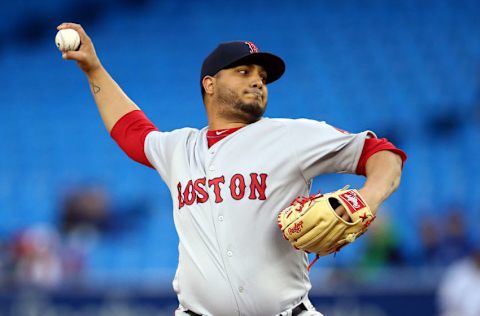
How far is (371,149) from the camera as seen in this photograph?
138 inches

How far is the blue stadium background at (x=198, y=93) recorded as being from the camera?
36.9 ft

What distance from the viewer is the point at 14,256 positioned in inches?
372

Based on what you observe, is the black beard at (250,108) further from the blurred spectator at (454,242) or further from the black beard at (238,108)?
the blurred spectator at (454,242)

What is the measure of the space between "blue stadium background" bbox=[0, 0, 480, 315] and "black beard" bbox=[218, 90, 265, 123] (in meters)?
6.26

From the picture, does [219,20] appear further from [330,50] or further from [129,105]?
[129,105]

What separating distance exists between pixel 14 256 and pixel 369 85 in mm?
5563

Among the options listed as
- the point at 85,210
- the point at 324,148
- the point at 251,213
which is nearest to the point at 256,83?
the point at 324,148

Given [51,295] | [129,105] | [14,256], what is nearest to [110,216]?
[14,256]

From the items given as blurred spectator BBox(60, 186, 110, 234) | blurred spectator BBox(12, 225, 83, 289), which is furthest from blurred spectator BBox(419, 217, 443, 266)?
blurred spectator BBox(60, 186, 110, 234)

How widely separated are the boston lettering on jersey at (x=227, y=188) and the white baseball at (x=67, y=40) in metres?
0.91

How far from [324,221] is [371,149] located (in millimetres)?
389

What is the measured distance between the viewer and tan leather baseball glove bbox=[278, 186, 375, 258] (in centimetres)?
326

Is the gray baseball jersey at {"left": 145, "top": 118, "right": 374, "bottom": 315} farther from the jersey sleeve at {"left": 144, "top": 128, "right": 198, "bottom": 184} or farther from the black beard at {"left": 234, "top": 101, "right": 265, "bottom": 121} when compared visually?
the jersey sleeve at {"left": 144, "top": 128, "right": 198, "bottom": 184}

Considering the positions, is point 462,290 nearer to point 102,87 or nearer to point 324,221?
point 102,87
